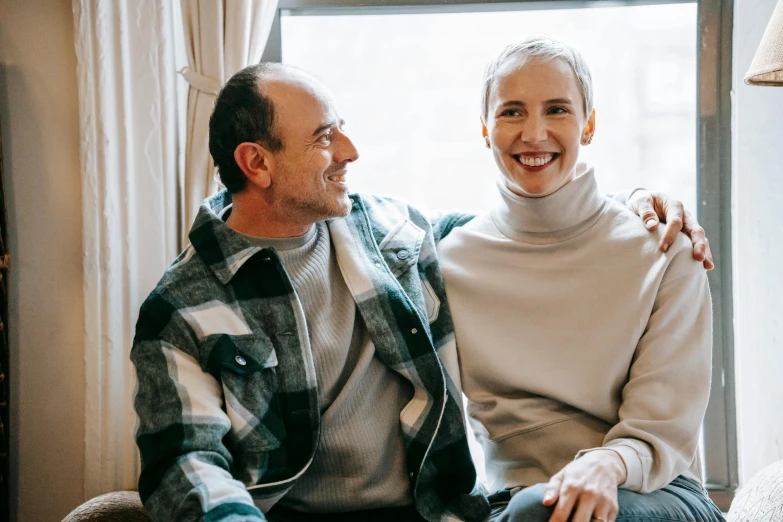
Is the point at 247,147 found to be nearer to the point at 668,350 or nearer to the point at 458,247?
the point at 458,247

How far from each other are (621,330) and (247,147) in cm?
83

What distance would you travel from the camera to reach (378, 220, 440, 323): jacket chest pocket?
159 cm

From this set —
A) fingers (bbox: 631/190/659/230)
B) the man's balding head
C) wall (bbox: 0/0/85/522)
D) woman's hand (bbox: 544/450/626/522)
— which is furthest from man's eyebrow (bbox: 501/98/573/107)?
wall (bbox: 0/0/85/522)

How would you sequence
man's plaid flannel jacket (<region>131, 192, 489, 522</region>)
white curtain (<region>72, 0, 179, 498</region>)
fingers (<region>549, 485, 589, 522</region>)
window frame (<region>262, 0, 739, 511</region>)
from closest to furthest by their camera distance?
1. fingers (<region>549, 485, 589, 522</region>)
2. man's plaid flannel jacket (<region>131, 192, 489, 522</region>)
3. white curtain (<region>72, 0, 179, 498</region>)
4. window frame (<region>262, 0, 739, 511</region>)

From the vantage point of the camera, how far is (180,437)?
1.29 metres

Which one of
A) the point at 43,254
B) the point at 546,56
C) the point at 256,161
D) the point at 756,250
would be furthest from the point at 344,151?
the point at 756,250

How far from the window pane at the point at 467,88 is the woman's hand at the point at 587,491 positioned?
43.7 inches

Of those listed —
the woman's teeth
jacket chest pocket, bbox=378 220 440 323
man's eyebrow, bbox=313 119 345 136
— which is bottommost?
jacket chest pocket, bbox=378 220 440 323

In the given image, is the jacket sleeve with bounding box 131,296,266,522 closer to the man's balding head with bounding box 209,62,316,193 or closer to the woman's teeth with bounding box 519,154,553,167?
the man's balding head with bounding box 209,62,316,193

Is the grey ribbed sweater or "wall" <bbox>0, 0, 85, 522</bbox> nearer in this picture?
the grey ribbed sweater

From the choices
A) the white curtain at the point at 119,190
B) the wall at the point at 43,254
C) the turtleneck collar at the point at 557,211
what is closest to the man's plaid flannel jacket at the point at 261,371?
the turtleneck collar at the point at 557,211

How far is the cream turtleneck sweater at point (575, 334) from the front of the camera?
143 cm

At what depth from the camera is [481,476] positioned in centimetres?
235

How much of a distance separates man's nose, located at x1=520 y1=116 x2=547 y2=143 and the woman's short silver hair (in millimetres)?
115
